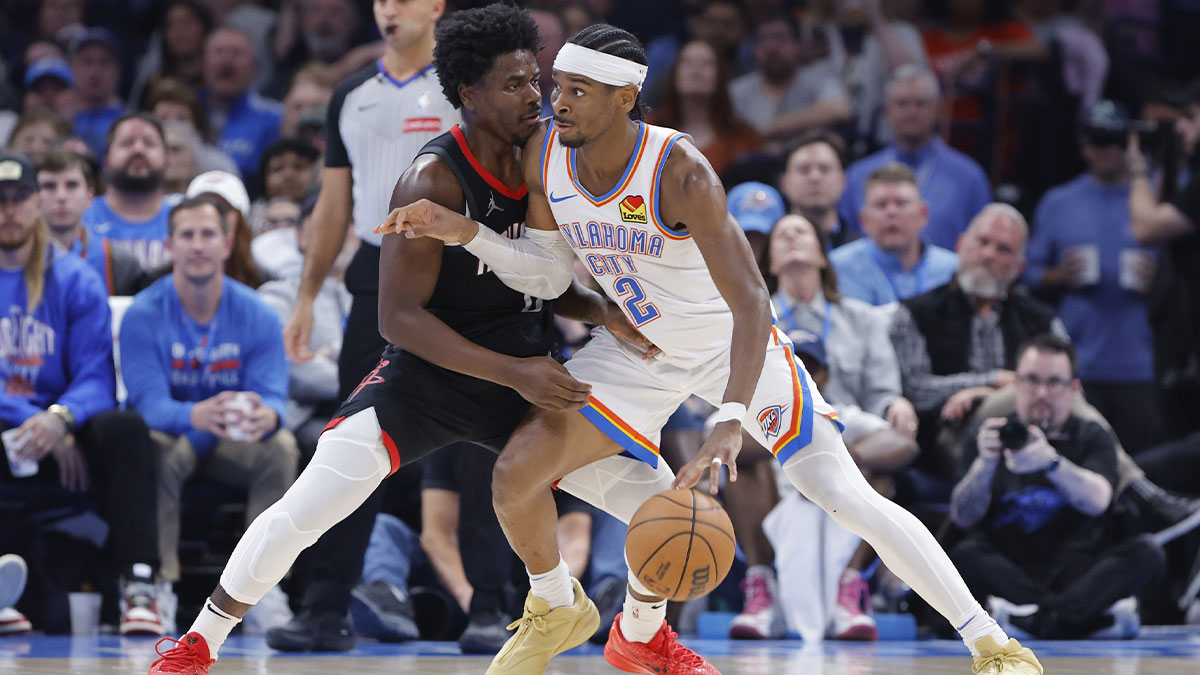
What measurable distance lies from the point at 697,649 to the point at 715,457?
2.30 metres

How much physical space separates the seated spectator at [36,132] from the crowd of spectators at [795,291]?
1.0 inches

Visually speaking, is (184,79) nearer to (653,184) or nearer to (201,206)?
(201,206)

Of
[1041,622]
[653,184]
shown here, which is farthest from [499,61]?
[1041,622]

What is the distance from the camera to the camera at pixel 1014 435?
596 centimetres

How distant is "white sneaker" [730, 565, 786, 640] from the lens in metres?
5.93

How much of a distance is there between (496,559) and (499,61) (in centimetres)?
205

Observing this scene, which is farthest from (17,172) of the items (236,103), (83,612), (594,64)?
(594,64)

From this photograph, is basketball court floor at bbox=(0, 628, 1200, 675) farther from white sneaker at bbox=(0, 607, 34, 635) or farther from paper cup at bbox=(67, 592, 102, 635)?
paper cup at bbox=(67, 592, 102, 635)

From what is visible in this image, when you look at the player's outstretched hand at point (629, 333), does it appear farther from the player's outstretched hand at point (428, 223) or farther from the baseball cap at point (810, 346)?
the baseball cap at point (810, 346)

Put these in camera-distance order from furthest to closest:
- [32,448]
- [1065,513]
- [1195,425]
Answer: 1. [1195,425]
2. [1065,513]
3. [32,448]

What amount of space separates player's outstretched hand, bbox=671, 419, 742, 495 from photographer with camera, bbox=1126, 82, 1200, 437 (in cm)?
487

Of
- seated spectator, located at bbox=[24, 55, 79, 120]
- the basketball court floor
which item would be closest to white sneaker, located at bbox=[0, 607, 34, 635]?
the basketball court floor

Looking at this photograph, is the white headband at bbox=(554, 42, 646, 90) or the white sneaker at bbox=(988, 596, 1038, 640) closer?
the white headband at bbox=(554, 42, 646, 90)

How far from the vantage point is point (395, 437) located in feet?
12.7
